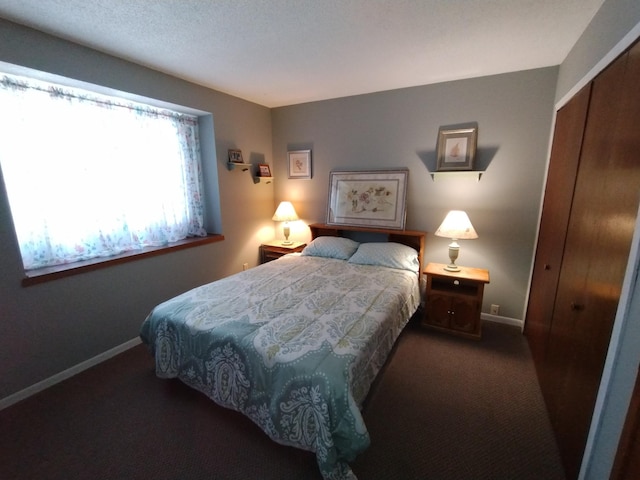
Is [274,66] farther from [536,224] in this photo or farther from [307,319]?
[536,224]

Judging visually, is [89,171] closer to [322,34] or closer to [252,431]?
[322,34]

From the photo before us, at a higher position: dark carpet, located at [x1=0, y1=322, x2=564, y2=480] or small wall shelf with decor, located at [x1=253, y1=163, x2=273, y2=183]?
small wall shelf with decor, located at [x1=253, y1=163, x2=273, y2=183]

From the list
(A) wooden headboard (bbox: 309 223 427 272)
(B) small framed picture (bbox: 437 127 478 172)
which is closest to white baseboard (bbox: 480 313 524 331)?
Result: (A) wooden headboard (bbox: 309 223 427 272)

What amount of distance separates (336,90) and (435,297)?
243 centimetres

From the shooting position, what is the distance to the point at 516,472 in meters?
1.37

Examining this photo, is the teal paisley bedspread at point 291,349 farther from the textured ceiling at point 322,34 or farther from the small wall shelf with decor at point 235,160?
the textured ceiling at point 322,34

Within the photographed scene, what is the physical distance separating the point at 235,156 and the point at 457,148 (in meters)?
2.45

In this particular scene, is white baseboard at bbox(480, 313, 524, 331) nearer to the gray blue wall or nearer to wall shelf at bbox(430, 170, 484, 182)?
the gray blue wall

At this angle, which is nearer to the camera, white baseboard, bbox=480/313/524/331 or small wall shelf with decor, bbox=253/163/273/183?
white baseboard, bbox=480/313/524/331

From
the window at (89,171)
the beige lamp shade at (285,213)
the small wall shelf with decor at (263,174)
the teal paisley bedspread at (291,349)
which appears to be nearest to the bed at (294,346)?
the teal paisley bedspread at (291,349)

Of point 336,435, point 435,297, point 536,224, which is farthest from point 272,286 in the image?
point 536,224

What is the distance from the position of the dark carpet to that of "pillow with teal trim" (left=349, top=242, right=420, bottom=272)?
0.93 metres

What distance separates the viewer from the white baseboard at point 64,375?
1.82m

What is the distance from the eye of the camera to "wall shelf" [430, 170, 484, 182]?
2.62 metres
